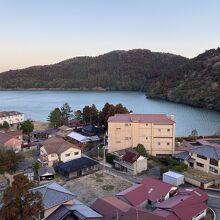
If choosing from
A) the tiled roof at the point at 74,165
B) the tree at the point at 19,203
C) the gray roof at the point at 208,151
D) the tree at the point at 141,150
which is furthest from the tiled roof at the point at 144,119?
the tree at the point at 19,203

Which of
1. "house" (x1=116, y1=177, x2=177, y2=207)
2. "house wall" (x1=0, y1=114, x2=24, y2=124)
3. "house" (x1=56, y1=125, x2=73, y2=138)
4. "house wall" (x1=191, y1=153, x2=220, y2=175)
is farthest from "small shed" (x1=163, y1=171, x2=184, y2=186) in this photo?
"house wall" (x1=0, y1=114, x2=24, y2=124)

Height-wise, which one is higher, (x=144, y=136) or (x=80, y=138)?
(x=144, y=136)

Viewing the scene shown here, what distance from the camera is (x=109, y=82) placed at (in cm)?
9800

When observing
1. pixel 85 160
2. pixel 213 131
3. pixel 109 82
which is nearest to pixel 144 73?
pixel 109 82

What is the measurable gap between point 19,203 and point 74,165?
8078mm

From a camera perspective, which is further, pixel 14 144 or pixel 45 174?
pixel 14 144

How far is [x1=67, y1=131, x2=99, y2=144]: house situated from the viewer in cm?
2248

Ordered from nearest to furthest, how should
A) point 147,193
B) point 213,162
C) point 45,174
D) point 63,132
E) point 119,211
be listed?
point 119,211 < point 147,193 < point 45,174 < point 213,162 < point 63,132

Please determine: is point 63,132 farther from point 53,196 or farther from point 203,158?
point 53,196

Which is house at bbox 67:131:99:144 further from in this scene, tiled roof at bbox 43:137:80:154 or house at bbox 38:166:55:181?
house at bbox 38:166:55:181

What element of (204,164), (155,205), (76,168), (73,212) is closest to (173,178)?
(204,164)

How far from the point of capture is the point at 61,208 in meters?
9.98

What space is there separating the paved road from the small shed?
139cm

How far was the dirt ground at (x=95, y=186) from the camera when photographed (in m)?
13.3
